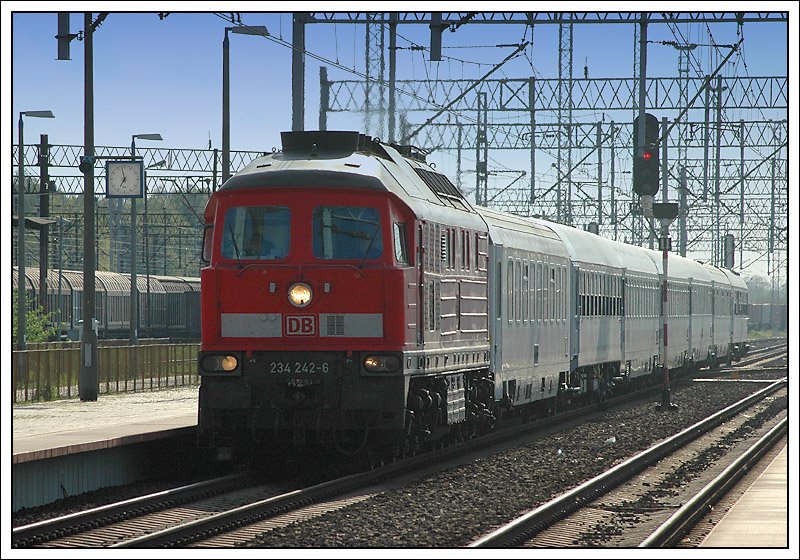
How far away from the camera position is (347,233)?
17.7 metres

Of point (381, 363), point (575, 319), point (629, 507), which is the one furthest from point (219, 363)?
point (575, 319)

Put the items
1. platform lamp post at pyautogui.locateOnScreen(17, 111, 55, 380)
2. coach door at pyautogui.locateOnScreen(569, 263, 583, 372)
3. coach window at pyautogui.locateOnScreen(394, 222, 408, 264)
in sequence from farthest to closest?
platform lamp post at pyautogui.locateOnScreen(17, 111, 55, 380) < coach door at pyautogui.locateOnScreen(569, 263, 583, 372) < coach window at pyautogui.locateOnScreen(394, 222, 408, 264)

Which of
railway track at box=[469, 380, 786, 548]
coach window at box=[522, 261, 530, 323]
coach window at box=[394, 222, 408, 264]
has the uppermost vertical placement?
coach window at box=[394, 222, 408, 264]

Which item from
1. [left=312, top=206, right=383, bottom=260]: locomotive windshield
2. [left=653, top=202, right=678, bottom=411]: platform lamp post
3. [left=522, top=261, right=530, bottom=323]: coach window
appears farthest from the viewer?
[left=653, top=202, right=678, bottom=411]: platform lamp post

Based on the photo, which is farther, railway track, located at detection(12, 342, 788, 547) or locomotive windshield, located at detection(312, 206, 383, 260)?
locomotive windshield, located at detection(312, 206, 383, 260)

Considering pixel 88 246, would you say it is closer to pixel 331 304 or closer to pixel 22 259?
pixel 22 259

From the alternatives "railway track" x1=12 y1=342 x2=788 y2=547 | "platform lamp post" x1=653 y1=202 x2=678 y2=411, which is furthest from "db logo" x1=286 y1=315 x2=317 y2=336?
"platform lamp post" x1=653 y1=202 x2=678 y2=411

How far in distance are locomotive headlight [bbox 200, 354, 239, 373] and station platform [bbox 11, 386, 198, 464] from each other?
1271 mm

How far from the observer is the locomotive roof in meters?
17.6

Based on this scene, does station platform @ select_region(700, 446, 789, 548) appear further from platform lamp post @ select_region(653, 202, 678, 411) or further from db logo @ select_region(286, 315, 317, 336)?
platform lamp post @ select_region(653, 202, 678, 411)

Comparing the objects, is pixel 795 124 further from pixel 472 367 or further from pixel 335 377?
pixel 472 367

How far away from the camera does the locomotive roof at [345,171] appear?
694 inches

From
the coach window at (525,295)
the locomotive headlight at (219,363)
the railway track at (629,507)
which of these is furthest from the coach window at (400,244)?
the coach window at (525,295)

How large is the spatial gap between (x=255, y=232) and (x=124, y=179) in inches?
A: 498
